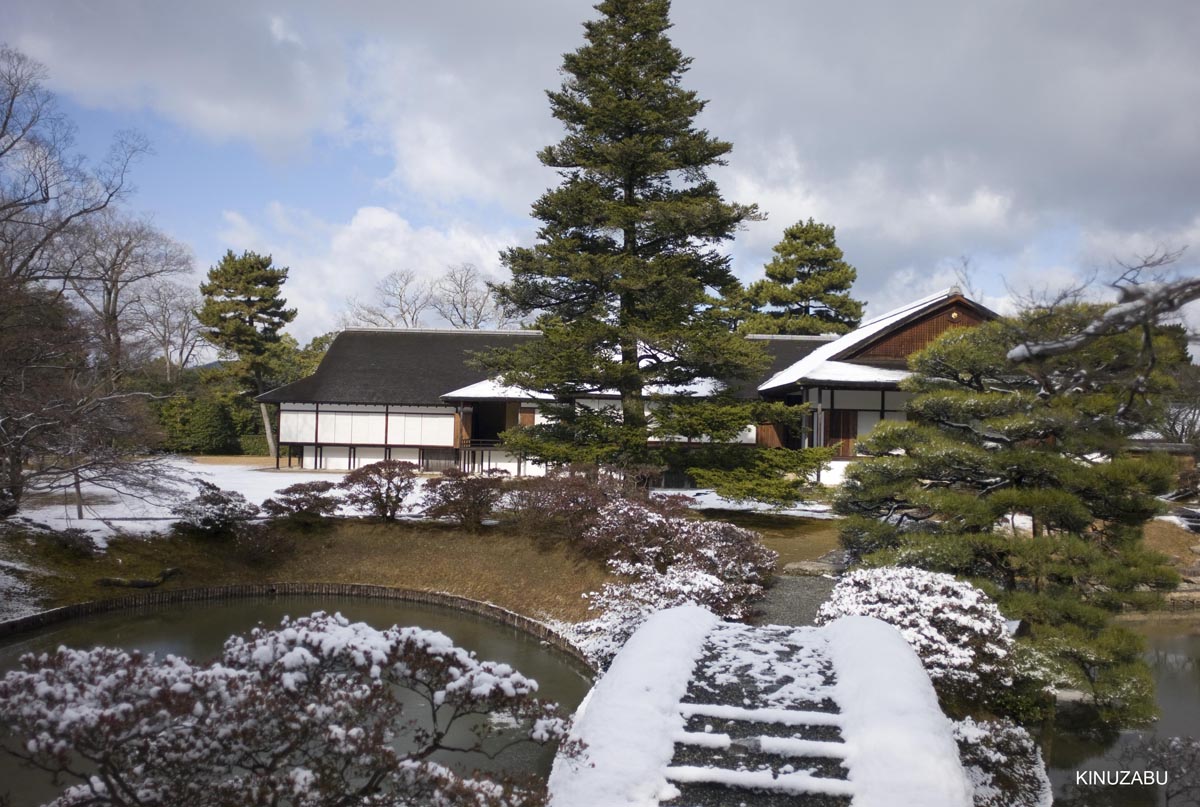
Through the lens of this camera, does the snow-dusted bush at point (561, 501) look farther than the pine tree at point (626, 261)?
No

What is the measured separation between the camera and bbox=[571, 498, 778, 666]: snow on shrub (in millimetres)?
8742

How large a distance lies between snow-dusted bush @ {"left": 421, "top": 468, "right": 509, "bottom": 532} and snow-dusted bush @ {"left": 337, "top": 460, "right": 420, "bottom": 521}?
1.68ft

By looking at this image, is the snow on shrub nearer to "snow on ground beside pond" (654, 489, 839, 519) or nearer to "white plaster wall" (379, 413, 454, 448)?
"snow on ground beside pond" (654, 489, 839, 519)

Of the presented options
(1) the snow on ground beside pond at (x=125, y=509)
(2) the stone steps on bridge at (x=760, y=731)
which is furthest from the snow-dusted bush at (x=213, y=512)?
(2) the stone steps on bridge at (x=760, y=731)

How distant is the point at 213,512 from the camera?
43.5ft

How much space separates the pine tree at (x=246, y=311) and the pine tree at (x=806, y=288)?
745 inches

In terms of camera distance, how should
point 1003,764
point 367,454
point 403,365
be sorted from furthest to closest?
point 403,365 → point 367,454 → point 1003,764

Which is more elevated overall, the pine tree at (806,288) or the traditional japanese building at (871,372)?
the pine tree at (806,288)

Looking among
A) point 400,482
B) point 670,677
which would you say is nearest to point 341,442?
point 400,482

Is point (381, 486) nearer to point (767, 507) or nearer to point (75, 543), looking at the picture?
point (75, 543)

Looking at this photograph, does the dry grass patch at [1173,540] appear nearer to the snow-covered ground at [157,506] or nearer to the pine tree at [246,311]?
the snow-covered ground at [157,506]

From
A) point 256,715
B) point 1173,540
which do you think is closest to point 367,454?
point 1173,540

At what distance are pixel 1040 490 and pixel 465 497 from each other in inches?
352

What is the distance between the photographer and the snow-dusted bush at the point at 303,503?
46.2ft
